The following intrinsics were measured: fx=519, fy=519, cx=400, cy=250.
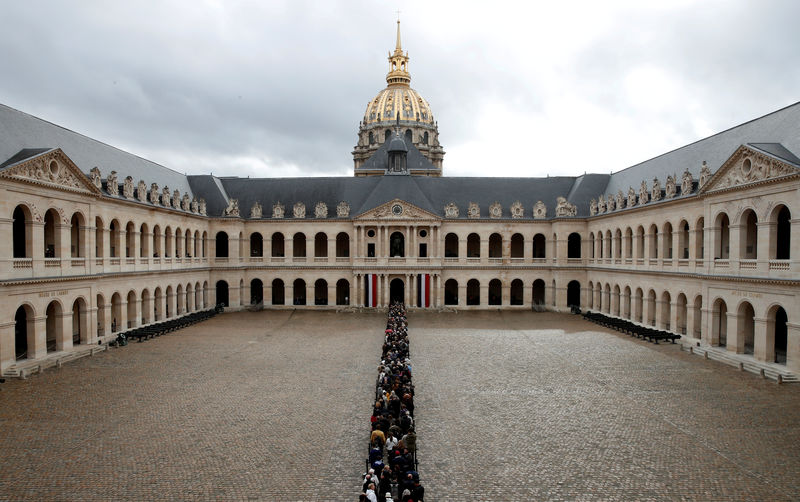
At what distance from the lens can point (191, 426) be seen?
70.4ft

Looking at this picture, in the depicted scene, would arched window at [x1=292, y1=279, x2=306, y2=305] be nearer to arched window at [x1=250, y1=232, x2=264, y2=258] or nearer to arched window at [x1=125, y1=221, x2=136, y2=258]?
arched window at [x1=250, y1=232, x2=264, y2=258]

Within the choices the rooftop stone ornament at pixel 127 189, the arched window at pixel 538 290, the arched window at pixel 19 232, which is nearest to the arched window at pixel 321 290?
the arched window at pixel 538 290

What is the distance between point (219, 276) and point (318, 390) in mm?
38830

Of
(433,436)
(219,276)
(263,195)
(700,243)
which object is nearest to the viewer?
(433,436)

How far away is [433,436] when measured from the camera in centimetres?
2062

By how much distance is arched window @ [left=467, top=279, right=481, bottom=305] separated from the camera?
64562 millimetres

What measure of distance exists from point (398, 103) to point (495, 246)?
5685 centimetres

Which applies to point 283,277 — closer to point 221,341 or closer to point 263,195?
point 263,195

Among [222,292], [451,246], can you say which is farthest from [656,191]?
[222,292]

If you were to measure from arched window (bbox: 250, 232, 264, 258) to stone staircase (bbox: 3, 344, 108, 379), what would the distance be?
2882 centimetres

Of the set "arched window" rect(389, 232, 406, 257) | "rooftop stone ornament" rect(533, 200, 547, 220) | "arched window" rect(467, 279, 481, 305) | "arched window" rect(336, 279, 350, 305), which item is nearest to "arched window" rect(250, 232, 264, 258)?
"arched window" rect(336, 279, 350, 305)

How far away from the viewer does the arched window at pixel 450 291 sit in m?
65.6

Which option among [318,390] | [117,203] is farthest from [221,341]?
[318,390]

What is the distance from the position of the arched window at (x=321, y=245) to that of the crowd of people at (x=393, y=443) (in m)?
39.3
